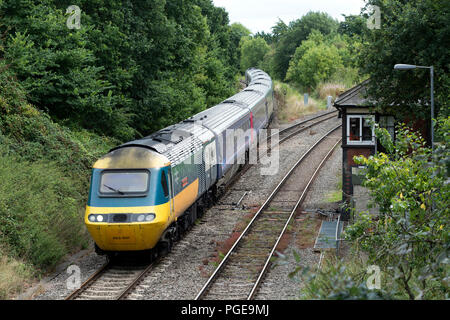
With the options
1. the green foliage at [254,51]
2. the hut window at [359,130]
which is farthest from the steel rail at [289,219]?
the green foliage at [254,51]

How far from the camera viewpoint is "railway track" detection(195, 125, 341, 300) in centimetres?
1281

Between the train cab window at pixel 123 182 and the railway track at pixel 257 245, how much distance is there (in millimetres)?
2801

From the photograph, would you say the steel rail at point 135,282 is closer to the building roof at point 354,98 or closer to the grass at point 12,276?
the grass at point 12,276

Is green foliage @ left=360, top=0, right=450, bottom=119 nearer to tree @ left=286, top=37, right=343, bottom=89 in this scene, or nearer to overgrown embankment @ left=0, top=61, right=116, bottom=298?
overgrown embankment @ left=0, top=61, right=116, bottom=298

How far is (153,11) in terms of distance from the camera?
28.2m

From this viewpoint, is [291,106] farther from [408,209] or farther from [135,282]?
[408,209]

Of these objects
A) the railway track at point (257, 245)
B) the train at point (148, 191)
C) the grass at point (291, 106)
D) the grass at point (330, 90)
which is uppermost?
the grass at point (330, 90)

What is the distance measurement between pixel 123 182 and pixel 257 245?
4.95 meters

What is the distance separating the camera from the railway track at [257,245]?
42.0ft

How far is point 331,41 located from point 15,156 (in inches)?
2717

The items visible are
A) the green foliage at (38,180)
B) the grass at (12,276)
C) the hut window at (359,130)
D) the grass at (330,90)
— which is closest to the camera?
the grass at (12,276)
